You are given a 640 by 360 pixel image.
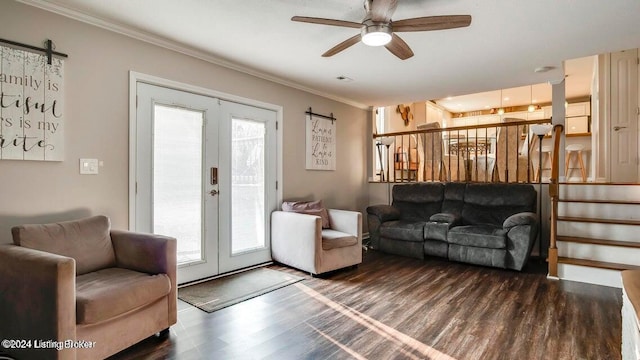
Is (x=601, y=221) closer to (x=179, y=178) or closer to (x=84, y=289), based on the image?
(x=179, y=178)

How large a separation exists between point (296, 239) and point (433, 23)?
2552 mm

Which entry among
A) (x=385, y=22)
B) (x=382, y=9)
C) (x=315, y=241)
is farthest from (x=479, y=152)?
(x=382, y=9)

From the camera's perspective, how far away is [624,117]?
16.7ft

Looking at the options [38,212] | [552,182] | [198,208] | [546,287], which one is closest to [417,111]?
[552,182]

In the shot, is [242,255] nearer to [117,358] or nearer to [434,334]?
[117,358]

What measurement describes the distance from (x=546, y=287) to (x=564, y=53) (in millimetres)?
2441

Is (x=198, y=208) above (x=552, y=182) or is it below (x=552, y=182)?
below

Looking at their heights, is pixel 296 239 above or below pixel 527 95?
below

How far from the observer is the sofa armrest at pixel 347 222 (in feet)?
13.0

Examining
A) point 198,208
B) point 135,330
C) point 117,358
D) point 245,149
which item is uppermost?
point 245,149

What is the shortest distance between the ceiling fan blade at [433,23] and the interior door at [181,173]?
7.10ft

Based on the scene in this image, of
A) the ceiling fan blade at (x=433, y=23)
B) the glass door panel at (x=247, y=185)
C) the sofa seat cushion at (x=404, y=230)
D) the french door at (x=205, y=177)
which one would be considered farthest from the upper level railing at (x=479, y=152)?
the ceiling fan blade at (x=433, y=23)

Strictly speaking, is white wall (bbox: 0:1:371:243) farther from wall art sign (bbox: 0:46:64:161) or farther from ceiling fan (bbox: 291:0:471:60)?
ceiling fan (bbox: 291:0:471:60)

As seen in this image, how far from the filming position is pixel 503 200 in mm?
4449
